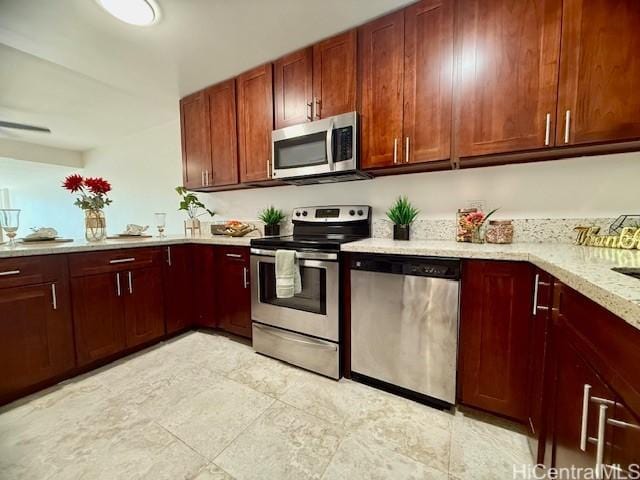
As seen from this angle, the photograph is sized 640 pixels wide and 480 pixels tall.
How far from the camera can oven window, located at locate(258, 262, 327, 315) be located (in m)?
1.74

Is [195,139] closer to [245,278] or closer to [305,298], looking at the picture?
[245,278]

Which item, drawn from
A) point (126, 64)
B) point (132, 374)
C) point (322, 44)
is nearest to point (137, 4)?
point (126, 64)

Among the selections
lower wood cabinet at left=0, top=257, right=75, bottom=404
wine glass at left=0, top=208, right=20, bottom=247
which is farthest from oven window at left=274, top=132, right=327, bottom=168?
wine glass at left=0, top=208, right=20, bottom=247

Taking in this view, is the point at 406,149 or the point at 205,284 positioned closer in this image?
the point at 406,149

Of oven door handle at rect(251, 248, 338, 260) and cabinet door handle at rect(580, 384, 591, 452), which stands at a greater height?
oven door handle at rect(251, 248, 338, 260)

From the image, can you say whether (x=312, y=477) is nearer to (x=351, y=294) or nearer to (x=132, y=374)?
(x=351, y=294)

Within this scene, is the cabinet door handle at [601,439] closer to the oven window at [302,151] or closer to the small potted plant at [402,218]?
the small potted plant at [402,218]

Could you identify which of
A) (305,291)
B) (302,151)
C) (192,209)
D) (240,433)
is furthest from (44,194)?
(240,433)

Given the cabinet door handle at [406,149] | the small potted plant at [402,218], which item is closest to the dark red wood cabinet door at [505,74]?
the cabinet door handle at [406,149]

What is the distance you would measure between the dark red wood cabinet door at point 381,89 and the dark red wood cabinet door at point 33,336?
228 cm

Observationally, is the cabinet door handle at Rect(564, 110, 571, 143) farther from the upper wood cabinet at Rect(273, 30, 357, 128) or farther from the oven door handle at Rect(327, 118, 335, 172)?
the oven door handle at Rect(327, 118, 335, 172)

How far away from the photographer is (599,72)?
118cm

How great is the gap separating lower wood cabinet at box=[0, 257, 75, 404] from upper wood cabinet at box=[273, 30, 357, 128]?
1931 millimetres

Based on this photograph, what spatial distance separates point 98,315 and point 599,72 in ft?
10.8
